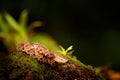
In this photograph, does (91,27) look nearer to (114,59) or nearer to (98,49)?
(98,49)

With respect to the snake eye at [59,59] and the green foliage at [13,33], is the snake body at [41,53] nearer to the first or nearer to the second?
the snake eye at [59,59]

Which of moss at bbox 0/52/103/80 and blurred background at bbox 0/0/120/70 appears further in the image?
blurred background at bbox 0/0/120/70

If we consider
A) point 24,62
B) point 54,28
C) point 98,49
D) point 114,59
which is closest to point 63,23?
point 54,28

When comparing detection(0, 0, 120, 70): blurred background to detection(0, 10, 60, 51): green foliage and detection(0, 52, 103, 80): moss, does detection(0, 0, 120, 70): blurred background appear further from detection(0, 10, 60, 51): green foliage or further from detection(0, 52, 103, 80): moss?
detection(0, 52, 103, 80): moss

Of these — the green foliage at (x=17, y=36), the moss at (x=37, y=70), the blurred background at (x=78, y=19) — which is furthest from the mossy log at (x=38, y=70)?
the blurred background at (x=78, y=19)

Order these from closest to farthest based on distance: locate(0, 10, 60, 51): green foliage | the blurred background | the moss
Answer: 1. the moss
2. locate(0, 10, 60, 51): green foliage
3. the blurred background

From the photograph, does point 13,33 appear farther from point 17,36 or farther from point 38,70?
point 38,70

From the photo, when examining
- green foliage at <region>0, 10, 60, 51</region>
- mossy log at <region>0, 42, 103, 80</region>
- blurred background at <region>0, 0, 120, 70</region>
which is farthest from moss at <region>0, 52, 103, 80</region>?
blurred background at <region>0, 0, 120, 70</region>

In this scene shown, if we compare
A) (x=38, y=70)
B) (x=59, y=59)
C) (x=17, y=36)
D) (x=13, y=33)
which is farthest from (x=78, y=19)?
(x=38, y=70)
